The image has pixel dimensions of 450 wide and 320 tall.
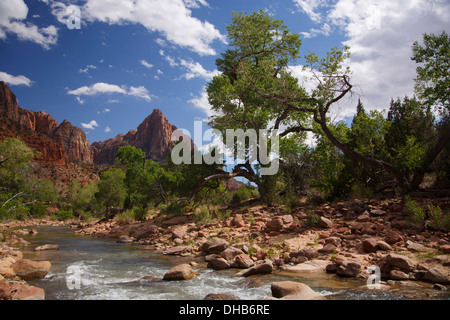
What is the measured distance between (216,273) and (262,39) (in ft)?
41.4

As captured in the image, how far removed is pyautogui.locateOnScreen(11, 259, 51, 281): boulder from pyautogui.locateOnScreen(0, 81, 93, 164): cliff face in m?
40.5

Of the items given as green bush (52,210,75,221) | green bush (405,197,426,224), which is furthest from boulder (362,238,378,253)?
green bush (52,210,75,221)

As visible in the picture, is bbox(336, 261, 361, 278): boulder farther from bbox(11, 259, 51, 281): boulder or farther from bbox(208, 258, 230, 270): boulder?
bbox(11, 259, 51, 281): boulder

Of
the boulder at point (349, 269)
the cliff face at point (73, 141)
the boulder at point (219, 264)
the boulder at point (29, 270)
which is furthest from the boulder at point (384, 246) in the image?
the cliff face at point (73, 141)

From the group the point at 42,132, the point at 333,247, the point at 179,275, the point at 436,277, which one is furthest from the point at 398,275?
the point at 42,132

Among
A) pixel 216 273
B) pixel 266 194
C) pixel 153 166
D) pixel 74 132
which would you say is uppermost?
pixel 74 132

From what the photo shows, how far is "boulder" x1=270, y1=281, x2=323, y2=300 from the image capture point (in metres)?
4.22

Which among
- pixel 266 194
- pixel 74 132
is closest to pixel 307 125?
pixel 266 194

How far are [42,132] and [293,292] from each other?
115994mm

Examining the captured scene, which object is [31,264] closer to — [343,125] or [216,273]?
[216,273]

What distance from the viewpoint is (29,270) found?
20.9ft

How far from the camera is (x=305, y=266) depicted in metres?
6.77
